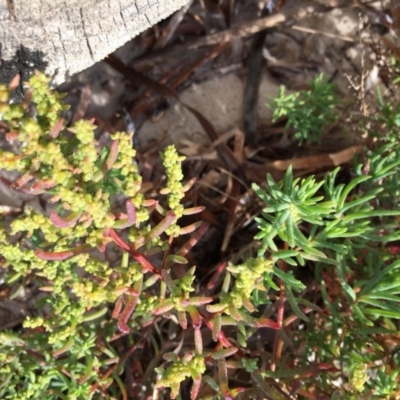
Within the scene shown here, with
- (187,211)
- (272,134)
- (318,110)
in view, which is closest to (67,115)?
(272,134)

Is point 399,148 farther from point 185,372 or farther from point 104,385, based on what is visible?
point 104,385

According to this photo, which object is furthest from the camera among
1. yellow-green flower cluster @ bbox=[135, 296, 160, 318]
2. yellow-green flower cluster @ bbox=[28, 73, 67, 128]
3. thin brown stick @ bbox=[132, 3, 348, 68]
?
thin brown stick @ bbox=[132, 3, 348, 68]

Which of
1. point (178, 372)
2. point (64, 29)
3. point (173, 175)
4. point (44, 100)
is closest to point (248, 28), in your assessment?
point (64, 29)

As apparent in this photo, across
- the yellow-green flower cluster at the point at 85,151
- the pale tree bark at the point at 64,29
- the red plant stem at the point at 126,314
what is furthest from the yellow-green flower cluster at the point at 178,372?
the pale tree bark at the point at 64,29

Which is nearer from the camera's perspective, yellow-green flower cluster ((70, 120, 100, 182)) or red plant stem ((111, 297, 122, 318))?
yellow-green flower cluster ((70, 120, 100, 182))


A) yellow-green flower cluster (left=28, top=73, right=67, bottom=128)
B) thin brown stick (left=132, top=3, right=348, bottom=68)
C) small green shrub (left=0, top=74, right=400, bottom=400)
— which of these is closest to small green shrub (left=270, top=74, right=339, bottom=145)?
small green shrub (left=0, top=74, right=400, bottom=400)

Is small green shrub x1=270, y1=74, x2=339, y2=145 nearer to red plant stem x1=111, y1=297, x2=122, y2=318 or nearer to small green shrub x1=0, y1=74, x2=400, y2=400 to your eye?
small green shrub x1=0, y1=74, x2=400, y2=400
